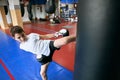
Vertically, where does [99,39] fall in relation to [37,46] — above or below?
above

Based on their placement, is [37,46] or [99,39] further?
[37,46]

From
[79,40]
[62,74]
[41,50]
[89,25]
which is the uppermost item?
[89,25]

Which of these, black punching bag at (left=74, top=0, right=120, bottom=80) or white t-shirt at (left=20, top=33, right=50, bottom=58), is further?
white t-shirt at (left=20, top=33, right=50, bottom=58)

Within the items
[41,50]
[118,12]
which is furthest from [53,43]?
[118,12]

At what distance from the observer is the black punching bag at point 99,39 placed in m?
0.62

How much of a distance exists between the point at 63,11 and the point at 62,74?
7.97 metres

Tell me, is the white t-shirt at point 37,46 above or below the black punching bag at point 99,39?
below

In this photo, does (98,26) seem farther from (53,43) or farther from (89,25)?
(53,43)

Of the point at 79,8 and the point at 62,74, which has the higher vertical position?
the point at 79,8

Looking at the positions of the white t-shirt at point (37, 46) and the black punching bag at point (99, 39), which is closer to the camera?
the black punching bag at point (99, 39)

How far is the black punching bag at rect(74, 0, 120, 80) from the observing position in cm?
62

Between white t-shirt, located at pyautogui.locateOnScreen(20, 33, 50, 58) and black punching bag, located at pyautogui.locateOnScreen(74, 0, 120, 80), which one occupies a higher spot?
black punching bag, located at pyautogui.locateOnScreen(74, 0, 120, 80)

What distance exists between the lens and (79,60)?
81 cm

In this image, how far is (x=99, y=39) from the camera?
2.20 feet
